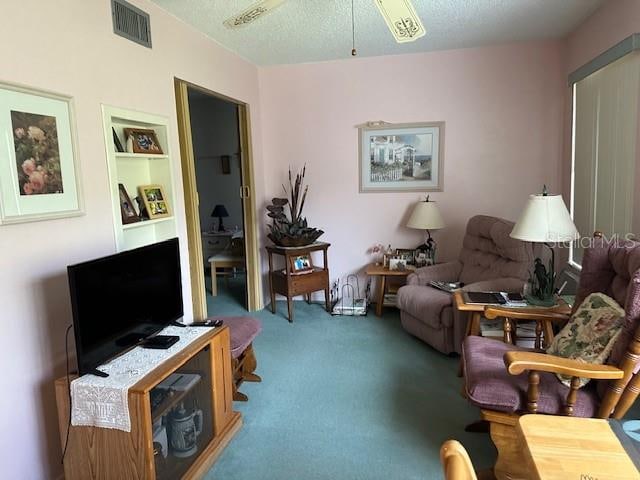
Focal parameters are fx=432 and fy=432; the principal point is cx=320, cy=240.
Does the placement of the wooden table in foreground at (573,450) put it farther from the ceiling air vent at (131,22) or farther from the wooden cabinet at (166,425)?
the ceiling air vent at (131,22)

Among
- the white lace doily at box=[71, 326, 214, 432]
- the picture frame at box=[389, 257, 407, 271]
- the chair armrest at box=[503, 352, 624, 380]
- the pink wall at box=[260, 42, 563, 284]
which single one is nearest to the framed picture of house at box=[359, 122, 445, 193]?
the pink wall at box=[260, 42, 563, 284]

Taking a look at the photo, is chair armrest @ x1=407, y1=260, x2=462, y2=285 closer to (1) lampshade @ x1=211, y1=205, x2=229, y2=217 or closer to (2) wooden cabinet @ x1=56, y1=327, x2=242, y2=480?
(2) wooden cabinet @ x1=56, y1=327, x2=242, y2=480

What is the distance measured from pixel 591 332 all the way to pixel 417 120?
277cm

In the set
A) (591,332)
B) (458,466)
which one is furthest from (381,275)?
(458,466)

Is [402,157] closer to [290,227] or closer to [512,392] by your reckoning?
[290,227]

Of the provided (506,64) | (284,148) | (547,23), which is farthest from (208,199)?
(547,23)

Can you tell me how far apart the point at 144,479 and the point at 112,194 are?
1430 mm

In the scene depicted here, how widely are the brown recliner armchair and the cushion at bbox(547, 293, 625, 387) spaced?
998 millimetres

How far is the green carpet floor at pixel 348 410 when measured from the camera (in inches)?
81.4

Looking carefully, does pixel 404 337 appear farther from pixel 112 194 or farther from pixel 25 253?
pixel 25 253

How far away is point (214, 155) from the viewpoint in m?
6.08

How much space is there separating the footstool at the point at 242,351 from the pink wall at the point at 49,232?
88 centimetres

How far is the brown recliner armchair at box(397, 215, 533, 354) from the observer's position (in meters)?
3.16

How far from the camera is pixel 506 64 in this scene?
393 centimetres
